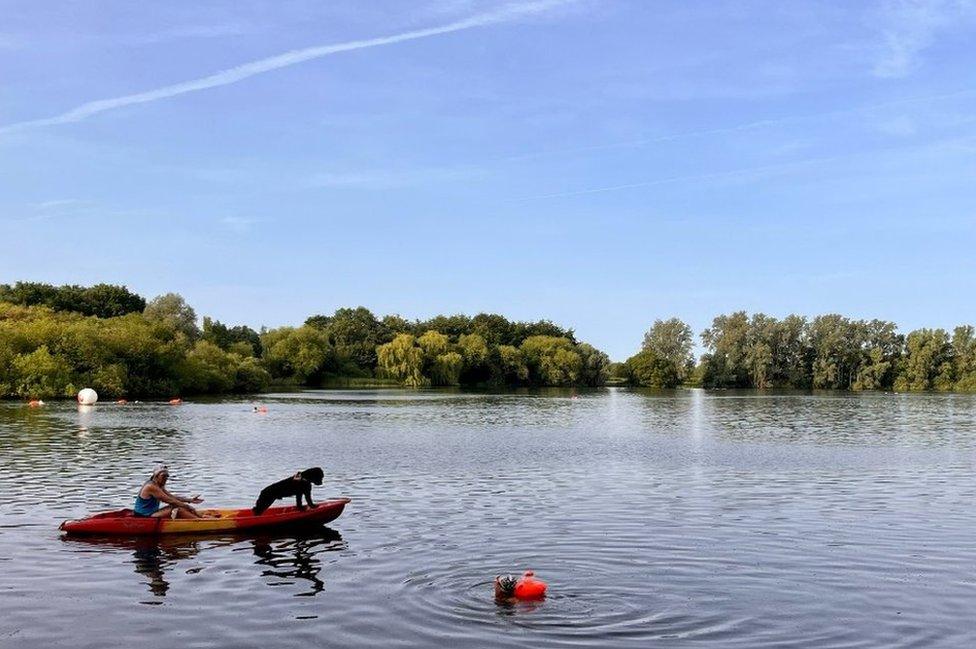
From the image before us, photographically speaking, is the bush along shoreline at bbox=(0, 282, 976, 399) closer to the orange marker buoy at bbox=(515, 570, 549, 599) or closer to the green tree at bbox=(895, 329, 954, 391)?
the green tree at bbox=(895, 329, 954, 391)

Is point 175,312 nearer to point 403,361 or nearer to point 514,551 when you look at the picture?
point 403,361

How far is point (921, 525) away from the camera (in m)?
25.8

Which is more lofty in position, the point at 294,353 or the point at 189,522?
the point at 294,353

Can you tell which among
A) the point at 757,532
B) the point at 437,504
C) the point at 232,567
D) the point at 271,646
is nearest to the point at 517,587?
the point at 271,646

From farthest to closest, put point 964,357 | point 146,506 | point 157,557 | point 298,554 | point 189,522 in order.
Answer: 1. point 964,357
2. point 146,506
3. point 189,522
4. point 298,554
5. point 157,557

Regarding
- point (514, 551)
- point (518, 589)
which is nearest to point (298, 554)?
point (514, 551)

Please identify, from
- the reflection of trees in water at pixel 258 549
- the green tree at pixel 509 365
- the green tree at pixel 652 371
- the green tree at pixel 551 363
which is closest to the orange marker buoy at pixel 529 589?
the reflection of trees in water at pixel 258 549

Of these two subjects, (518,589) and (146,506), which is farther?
(146,506)

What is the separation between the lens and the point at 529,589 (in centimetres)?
1692

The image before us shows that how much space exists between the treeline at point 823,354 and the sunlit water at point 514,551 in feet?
430

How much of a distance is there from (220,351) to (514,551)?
111278mm

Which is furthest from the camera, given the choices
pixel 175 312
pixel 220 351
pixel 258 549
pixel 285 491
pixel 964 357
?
pixel 964 357

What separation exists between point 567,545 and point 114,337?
90544 millimetres

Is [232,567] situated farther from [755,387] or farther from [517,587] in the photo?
[755,387]
